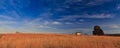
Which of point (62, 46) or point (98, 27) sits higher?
point (98, 27)

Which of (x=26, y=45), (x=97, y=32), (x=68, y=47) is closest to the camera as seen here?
(x=68, y=47)

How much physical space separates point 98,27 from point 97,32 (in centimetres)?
99

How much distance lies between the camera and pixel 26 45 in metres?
13.9

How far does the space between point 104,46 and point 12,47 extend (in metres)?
5.82

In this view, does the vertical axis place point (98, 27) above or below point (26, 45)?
above

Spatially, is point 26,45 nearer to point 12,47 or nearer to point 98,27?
point 12,47

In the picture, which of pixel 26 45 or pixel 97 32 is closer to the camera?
pixel 26 45

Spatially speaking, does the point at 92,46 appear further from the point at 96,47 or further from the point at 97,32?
the point at 97,32

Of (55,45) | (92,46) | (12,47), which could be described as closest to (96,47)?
(92,46)

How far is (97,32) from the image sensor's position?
4147cm

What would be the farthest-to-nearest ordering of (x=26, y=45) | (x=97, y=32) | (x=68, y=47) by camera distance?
(x=97, y=32) → (x=26, y=45) → (x=68, y=47)

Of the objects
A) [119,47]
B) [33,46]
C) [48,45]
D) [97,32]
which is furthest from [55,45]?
[97,32]

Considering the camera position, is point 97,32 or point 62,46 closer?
point 62,46

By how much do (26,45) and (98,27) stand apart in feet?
96.3
